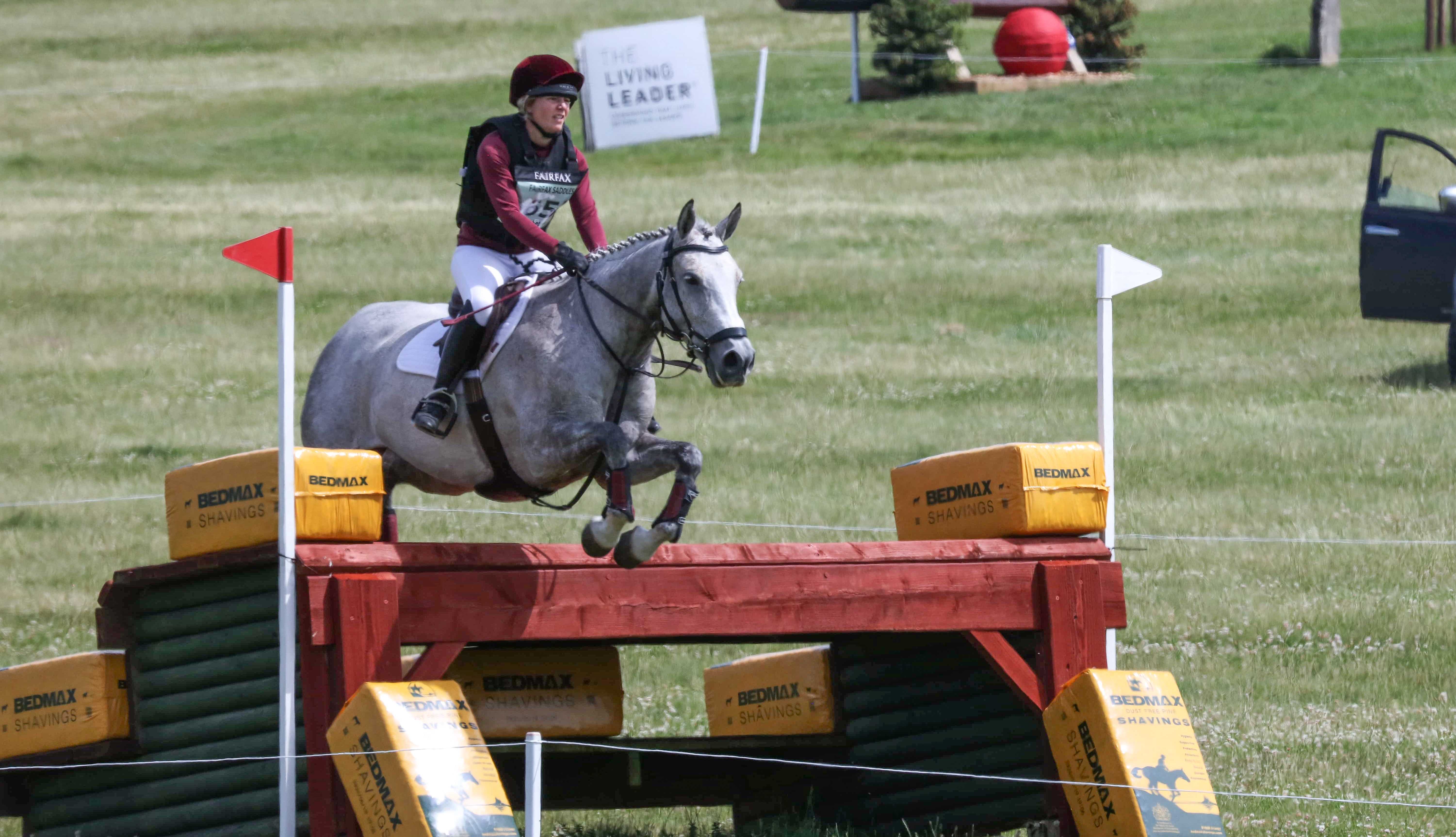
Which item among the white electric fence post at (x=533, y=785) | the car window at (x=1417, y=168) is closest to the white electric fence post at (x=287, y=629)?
the white electric fence post at (x=533, y=785)

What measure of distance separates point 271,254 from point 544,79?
1.37 metres

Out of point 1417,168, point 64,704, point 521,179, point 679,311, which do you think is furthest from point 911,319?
point 64,704

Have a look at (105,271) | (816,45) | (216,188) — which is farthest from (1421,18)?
(105,271)

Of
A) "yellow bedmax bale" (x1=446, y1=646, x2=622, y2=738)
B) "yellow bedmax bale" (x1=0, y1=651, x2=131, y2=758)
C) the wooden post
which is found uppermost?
A: the wooden post

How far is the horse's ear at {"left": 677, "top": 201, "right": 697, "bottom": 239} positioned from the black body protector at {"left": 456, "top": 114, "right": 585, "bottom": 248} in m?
0.68

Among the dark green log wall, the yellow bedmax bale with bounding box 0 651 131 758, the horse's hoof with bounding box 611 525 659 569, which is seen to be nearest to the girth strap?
the horse's hoof with bounding box 611 525 659 569

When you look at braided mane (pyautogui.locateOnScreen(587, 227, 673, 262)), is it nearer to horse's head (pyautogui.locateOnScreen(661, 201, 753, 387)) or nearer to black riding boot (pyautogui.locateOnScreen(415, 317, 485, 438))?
horse's head (pyautogui.locateOnScreen(661, 201, 753, 387))

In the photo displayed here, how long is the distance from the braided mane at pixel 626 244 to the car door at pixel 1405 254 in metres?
12.1

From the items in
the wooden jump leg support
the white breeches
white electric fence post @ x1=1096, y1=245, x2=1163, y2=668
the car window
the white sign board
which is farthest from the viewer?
the white sign board

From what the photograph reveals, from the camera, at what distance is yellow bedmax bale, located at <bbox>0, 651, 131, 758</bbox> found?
7484mm

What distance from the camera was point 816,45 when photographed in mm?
41062

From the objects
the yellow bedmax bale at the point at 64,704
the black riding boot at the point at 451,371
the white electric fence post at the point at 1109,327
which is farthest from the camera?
the white electric fence post at the point at 1109,327

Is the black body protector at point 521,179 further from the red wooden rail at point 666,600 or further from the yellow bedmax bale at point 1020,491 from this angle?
the yellow bedmax bale at point 1020,491

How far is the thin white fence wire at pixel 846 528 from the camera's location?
40.5 feet
